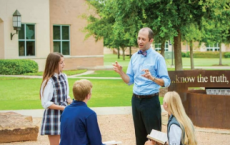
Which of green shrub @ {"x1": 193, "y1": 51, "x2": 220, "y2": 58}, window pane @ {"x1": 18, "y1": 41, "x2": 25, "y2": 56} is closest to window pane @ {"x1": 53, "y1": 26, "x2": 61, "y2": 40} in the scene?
window pane @ {"x1": 18, "y1": 41, "x2": 25, "y2": 56}

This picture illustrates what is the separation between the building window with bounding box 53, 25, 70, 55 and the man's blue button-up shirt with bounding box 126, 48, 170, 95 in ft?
80.8

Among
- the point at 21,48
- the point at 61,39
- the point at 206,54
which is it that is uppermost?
the point at 206,54

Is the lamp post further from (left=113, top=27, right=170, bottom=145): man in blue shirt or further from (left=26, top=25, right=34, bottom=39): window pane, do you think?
(left=113, top=27, right=170, bottom=145): man in blue shirt

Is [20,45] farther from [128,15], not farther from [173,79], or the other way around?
[173,79]

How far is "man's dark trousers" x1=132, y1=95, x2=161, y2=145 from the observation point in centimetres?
→ 528

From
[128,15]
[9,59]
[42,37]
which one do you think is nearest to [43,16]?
[42,37]

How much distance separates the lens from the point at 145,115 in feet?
17.3

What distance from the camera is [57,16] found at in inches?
1168

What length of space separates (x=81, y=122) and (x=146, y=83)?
1599mm

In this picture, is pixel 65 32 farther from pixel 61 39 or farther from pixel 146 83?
pixel 146 83

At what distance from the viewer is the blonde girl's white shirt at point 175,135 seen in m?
4.27

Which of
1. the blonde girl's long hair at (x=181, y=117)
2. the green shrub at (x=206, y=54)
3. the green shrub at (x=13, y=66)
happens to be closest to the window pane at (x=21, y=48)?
the green shrub at (x=13, y=66)

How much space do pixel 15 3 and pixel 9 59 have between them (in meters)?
3.93

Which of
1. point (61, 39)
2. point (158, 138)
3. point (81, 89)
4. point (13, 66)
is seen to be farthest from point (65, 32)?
point (81, 89)
